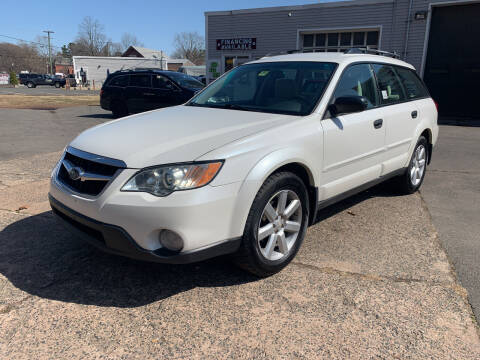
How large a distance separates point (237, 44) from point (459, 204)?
16.0 m

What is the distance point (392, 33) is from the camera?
15.8 meters

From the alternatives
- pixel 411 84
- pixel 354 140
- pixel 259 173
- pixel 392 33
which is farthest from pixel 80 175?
pixel 392 33

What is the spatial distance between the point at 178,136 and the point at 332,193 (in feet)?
5.09

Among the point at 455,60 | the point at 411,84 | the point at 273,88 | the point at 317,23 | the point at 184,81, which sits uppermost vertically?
the point at 317,23

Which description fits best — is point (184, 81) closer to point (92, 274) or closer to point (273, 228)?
point (92, 274)

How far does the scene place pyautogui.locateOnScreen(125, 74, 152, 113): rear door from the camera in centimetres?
1165

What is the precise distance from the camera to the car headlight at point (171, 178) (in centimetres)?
246

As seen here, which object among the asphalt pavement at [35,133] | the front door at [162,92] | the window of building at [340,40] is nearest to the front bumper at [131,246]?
the asphalt pavement at [35,133]

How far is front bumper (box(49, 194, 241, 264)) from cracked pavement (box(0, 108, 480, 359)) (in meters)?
0.39

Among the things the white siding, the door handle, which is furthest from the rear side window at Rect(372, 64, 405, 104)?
the white siding

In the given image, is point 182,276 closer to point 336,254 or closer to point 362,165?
point 336,254

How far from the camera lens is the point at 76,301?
2.69 meters

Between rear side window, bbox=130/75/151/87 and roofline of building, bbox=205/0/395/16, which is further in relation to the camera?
roofline of building, bbox=205/0/395/16

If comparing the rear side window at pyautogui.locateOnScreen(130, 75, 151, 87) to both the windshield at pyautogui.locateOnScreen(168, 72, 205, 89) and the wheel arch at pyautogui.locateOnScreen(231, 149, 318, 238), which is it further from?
the wheel arch at pyautogui.locateOnScreen(231, 149, 318, 238)
